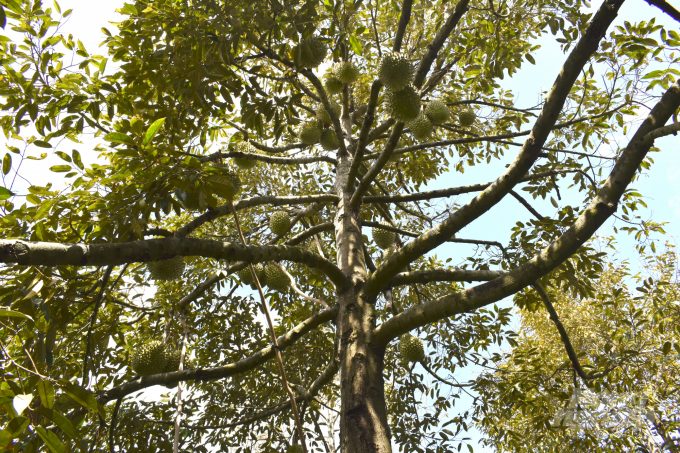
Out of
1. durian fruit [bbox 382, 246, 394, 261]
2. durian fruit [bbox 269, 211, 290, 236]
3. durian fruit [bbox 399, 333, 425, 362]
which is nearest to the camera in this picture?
durian fruit [bbox 399, 333, 425, 362]

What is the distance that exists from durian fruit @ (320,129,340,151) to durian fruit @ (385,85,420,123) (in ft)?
4.13

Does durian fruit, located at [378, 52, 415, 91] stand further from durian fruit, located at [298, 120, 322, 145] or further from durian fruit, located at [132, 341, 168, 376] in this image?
durian fruit, located at [132, 341, 168, 376]

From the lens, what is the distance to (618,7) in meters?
1.71

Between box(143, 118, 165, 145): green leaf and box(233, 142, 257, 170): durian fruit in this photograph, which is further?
box(233, 142, 257, 170): durian fruit

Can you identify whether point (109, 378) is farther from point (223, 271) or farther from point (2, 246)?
point (2, 246)

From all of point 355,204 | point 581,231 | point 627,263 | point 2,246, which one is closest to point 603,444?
point 581,231

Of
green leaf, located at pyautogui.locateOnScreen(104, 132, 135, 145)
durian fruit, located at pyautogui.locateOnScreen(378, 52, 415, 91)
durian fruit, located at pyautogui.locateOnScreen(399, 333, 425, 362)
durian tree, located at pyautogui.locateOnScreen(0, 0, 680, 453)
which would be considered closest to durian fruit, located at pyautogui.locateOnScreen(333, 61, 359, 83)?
durian tree, located at pyautogui.locateOnScreen(0, 0, 680, 453)

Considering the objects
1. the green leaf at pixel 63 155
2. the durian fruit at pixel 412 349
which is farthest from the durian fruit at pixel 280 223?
the green leaf at pixel 63 155

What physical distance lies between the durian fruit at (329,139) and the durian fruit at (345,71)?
56 centimetres

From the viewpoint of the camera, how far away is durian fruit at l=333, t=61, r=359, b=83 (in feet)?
9.49

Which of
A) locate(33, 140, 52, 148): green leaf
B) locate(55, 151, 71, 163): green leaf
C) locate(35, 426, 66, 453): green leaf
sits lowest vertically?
locate(35, 426, 66, 453): green leaf

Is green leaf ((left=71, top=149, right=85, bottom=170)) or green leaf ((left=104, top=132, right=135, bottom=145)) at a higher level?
green leaf ((left=71, top=149, right=85, bottom=170))

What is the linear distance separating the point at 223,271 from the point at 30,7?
73.7 inches

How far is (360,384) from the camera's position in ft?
6.96
